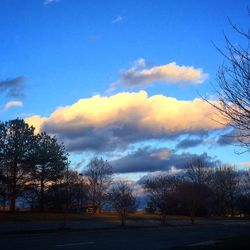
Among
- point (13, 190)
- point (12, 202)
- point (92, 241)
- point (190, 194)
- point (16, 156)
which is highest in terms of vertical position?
point (16, 156)

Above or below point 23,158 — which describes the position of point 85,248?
below

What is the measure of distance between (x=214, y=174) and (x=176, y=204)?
28.9 m

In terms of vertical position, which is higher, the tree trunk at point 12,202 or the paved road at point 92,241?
the tree trunk at point 12,202

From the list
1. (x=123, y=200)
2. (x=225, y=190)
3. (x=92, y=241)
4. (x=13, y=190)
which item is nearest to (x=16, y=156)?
(x=13, y=190)

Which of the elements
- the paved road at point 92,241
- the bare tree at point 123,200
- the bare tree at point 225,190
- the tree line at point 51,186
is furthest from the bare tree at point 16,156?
the bare tree at point 225,190

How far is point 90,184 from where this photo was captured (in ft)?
304

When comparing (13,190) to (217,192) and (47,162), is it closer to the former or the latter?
(47,162)

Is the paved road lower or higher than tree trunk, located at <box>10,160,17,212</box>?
lower

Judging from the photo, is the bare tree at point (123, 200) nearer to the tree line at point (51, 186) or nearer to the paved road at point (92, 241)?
the tree line at point (51, 186)

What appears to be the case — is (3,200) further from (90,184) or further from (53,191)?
(90,184)

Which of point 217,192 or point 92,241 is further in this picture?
point 217,192

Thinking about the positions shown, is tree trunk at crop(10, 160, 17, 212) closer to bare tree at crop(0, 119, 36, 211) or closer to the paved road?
bare tree at crop(0, 119, 36, 211)

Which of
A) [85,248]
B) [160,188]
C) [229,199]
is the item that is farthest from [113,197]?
[229,199]

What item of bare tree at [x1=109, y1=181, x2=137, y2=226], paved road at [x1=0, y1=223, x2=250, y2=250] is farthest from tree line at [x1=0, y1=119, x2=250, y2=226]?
paved road at [x1=0, y1=223, x2=250, y2=250]
